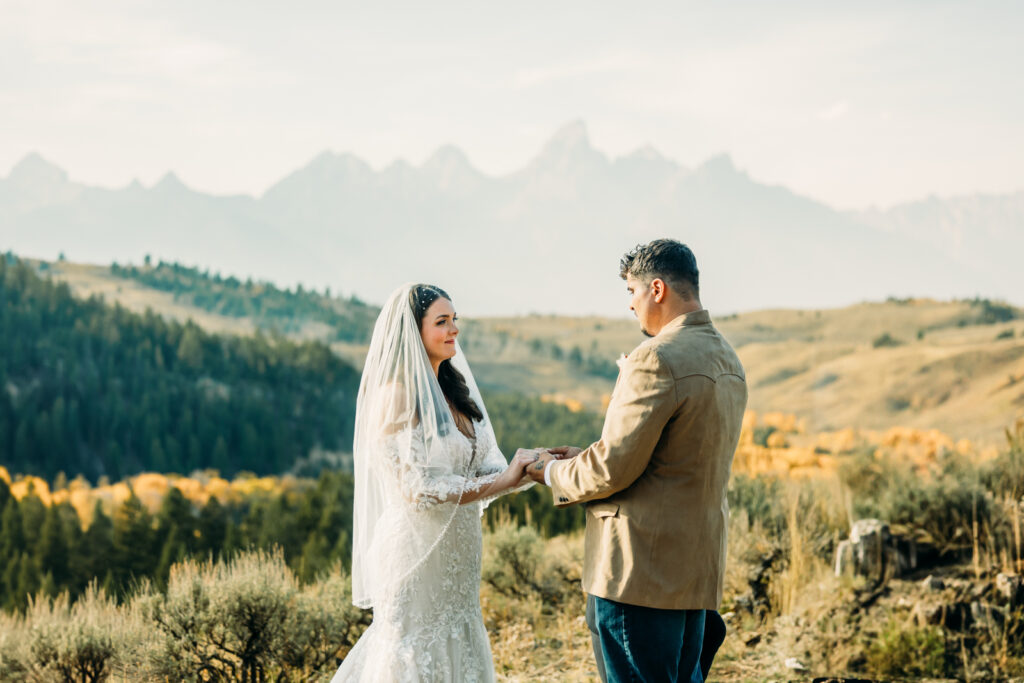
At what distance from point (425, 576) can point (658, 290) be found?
174 cm

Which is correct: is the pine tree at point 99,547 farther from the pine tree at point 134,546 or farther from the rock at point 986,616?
the rock at point 986,616

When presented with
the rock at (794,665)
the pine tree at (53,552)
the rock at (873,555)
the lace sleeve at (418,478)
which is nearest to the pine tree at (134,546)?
the pine tree at (53,552)

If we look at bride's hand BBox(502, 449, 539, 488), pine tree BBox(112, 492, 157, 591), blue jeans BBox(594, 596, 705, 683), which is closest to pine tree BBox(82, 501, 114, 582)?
pine tree BBox(112, 492, 157, 591)

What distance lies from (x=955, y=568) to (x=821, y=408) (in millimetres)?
67428

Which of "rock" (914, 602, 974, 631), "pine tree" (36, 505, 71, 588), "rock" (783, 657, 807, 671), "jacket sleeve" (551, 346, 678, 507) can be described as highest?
"jacket sleeve" (551, 346, 678, 507)

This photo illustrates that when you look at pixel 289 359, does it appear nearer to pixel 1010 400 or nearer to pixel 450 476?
pixel 1010 400

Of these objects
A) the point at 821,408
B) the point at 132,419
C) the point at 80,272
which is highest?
the point at 80,272

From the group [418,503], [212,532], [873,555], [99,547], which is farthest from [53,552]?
[418,503]

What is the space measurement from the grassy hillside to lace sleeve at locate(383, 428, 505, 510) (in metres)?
9.91

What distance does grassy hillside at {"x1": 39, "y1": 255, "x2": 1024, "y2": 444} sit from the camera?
5638 cm

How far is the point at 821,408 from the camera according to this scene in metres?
70.7

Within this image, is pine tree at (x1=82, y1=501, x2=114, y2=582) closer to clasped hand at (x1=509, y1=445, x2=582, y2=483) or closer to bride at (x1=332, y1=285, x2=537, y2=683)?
bride at (x1=332, y1=285, x2=537, y2=683)

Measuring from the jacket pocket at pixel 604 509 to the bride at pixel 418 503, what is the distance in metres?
0.58

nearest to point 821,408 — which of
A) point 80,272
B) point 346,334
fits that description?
point 346,334
